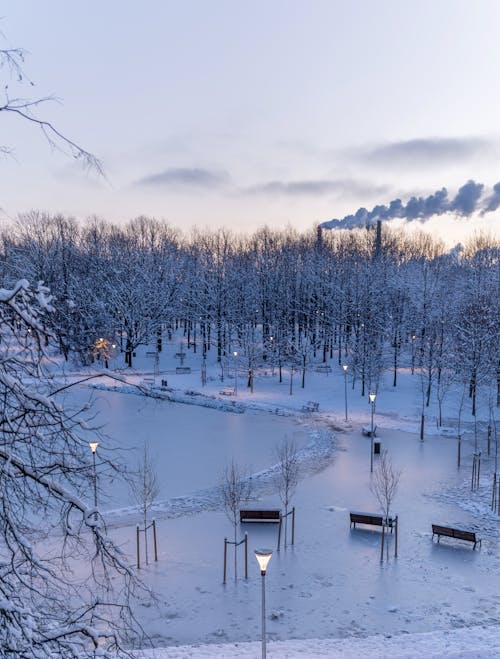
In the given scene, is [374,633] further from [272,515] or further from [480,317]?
[480,317]

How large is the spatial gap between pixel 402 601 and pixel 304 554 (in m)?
3.29

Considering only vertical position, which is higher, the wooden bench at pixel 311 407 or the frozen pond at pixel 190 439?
the wooden bench at pixel 311 407

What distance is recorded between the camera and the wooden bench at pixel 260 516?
17.5 metres

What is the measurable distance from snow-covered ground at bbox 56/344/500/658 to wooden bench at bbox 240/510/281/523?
292 millimetres

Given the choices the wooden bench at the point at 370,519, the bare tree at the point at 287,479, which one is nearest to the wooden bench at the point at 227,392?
the bare tree at the point at 287,479

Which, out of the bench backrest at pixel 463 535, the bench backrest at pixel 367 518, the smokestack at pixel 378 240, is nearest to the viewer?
the bench backrest at pixel 463 535

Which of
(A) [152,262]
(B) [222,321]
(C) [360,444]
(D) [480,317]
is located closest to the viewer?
(C) [360,444]

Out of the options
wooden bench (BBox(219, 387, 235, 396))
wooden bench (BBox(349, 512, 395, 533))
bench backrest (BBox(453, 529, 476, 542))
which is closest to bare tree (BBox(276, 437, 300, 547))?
wooden bench (BBox(349, 512, 395, 533))

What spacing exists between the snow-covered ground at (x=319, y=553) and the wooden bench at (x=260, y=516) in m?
0.29

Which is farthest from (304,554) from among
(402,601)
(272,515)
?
(402,601)

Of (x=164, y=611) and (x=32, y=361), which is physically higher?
(x=32, y=361)

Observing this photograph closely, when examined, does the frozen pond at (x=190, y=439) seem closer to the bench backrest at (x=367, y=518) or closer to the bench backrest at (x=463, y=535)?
the bench backrest at (x=367, y=518)

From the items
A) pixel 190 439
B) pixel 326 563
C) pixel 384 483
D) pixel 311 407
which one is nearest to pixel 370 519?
pixel 384 483

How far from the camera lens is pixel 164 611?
12.7 m
